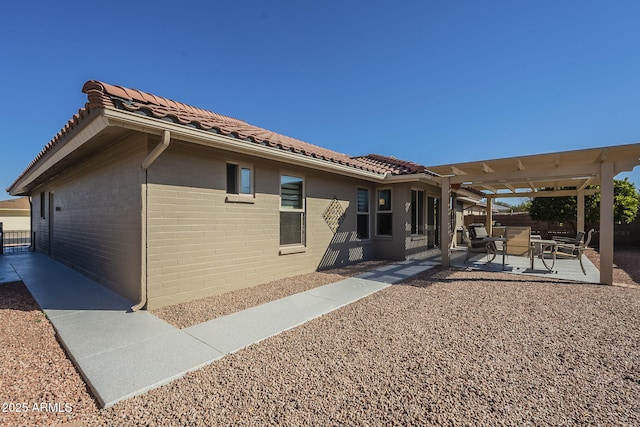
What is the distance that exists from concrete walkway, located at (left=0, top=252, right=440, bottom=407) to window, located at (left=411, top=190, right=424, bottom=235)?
173 inches

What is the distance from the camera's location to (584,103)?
912 cm

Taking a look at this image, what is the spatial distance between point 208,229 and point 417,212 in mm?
7790

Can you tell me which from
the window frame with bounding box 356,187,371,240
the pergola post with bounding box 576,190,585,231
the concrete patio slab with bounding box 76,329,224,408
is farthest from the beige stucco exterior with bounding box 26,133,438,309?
the pergola post with bounding box 576,190,585,231

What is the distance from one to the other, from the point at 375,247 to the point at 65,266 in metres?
9.89

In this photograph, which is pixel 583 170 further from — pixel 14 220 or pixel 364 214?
pixel 14 220

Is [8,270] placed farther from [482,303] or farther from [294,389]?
[482,303]

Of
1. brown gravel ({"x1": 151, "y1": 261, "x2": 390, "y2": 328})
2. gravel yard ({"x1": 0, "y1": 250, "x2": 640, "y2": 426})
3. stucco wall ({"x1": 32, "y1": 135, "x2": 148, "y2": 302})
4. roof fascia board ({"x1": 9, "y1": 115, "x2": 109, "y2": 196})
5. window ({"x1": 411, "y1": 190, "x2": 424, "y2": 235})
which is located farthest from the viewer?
window ({"x1": 411, "y1": 190, "x2": 424, "y2": 235})

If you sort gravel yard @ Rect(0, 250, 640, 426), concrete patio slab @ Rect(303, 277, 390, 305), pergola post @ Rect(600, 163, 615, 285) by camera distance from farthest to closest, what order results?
1. pergola post @ Rect(600, 163, 615, 285)
2. concrete patio slab @ Rect(303, 277, 390, 305)
3. gravel yard @ Rect(0, 250, 640, 426)

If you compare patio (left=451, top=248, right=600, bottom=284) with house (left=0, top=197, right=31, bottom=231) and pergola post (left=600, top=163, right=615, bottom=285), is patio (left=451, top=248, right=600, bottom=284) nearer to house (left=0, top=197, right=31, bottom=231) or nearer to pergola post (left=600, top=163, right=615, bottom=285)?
pergola post (left=600, top=163, right=615, bottom=285)

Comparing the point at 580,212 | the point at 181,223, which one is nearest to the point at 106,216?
the point at 181,223

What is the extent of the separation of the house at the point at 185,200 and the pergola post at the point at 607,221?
4328 mm

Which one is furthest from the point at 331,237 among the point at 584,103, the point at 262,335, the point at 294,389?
the point at 584,103

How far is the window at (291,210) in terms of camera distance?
6.91m

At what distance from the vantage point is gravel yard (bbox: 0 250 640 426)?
217 centimetres
